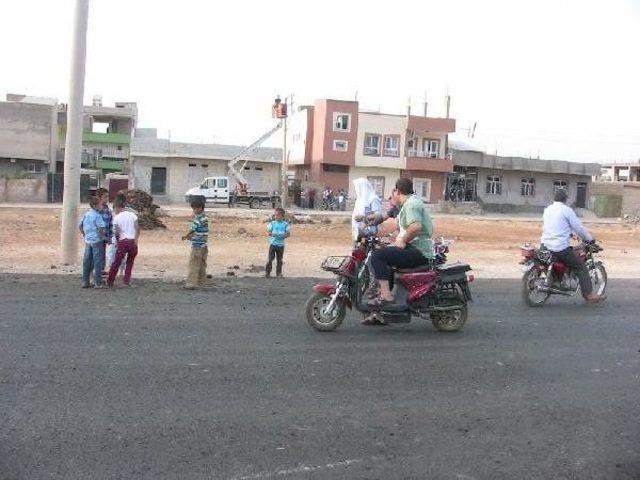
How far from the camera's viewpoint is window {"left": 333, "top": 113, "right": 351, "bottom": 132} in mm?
60062

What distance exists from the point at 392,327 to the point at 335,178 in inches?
2060

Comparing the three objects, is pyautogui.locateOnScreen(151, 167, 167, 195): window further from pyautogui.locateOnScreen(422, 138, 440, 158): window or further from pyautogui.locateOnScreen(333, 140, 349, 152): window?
pyautogui.locateOnScreen(422, 138, 440, 158): window

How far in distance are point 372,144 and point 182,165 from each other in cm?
1557

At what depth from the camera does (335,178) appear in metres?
61.0

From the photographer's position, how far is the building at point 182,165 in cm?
5712

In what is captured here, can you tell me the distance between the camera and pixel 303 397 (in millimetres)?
5840

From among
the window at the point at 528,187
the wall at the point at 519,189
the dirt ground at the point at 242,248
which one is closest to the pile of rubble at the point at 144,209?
the dirt ground at the point at 242,248

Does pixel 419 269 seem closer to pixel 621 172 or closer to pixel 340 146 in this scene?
pixel 340 146

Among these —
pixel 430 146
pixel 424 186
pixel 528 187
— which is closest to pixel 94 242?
pixel 424 186

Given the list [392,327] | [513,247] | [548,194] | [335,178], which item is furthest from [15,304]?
[548,194]

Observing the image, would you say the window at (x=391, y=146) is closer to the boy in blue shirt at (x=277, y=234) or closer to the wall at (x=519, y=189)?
the wall at (x=519, y=189)

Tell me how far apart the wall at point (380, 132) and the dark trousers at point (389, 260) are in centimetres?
5258

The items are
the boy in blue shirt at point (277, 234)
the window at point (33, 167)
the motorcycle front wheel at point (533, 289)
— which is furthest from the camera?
the window at point (33, 167)

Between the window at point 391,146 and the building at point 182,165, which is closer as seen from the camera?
the building at point 182,165
